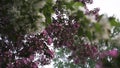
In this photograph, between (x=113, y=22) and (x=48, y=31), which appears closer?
(x=113, y=22)

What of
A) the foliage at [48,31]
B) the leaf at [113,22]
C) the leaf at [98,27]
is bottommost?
the leaf at [98,27]

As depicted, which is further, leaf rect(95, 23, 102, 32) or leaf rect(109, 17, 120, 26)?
leaf rect(109, 17, 120, 26)

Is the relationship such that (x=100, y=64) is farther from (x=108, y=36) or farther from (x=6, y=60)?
(x=6, y=60)

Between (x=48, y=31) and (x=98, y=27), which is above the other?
(x=48, y=31)

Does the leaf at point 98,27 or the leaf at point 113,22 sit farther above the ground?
the leaf at point 113,22

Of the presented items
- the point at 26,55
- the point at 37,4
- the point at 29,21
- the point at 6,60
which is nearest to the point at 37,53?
the point at 26,55

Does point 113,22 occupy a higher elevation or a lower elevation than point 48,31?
lower

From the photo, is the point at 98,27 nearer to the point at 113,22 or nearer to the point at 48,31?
the point at 113,22

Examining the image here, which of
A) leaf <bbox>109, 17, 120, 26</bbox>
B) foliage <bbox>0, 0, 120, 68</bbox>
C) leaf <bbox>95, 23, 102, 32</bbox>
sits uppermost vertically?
foliage <bbox>0, 0, 120, 68</bbox>

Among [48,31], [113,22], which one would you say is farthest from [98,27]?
[48,31]

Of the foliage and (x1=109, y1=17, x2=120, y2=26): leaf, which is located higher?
the foliage

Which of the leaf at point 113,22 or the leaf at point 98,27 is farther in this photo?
the leaf at point 113,22

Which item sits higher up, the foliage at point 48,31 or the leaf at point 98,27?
the foliage at point 48,31

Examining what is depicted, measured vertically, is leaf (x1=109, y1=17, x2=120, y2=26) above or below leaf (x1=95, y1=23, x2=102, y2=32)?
above
